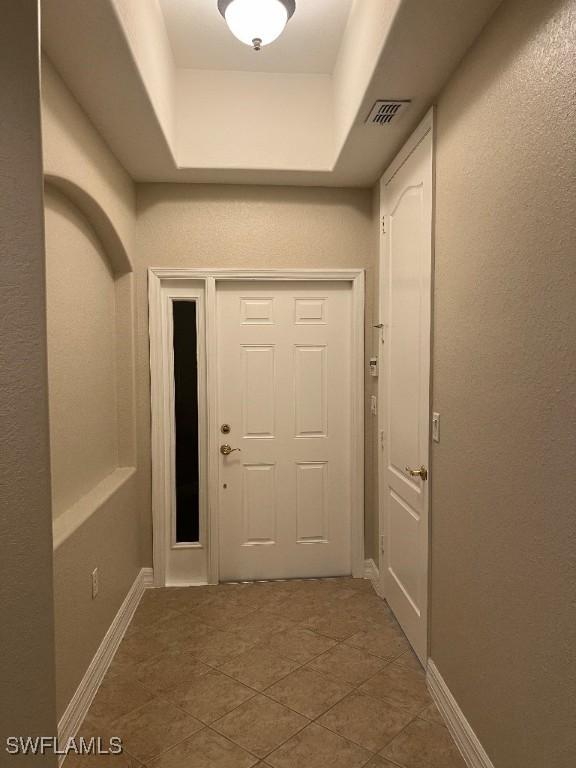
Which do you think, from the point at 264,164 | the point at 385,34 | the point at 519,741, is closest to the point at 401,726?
the point at 519,741

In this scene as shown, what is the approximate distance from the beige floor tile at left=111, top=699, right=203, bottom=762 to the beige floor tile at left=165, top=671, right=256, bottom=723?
→ 0.04m

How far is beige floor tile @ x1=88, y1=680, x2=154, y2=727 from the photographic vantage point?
1.93 meters

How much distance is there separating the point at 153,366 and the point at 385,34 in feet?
6.96

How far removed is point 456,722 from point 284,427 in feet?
5.95

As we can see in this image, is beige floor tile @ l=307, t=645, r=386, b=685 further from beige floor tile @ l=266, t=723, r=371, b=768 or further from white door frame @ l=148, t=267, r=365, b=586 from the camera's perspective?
white door frame @ l=148, t=267, r=365, b=586

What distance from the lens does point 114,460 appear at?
282cm

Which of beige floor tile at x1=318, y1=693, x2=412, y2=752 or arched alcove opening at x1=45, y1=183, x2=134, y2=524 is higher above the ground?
arched alcove opening at x1=45, y1=183, x2=134, y2=524

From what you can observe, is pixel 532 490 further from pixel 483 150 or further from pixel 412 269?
pixel 412 269

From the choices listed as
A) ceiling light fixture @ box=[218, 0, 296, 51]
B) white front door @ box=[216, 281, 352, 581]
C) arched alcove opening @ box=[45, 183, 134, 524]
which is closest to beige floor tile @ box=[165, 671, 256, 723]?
arched alcove opening @ box=[45, 183, 134, 524]

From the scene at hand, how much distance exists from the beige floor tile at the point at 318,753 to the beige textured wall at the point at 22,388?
942 millimetres

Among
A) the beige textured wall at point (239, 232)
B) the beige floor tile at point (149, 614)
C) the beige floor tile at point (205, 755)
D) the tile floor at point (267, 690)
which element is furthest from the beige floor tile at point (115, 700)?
the beige textured wall at point (239, 232)

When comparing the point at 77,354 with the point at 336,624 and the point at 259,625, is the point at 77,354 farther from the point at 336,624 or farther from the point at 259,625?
the point at 336,624

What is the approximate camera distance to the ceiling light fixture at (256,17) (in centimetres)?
190

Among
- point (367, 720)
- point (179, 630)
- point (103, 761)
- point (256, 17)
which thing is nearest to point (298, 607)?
point (179, 630)
